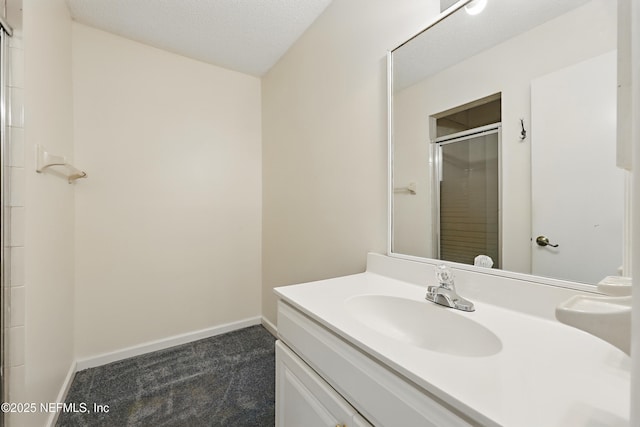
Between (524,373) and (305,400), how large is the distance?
61 cm

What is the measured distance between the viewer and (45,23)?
4.06 ft

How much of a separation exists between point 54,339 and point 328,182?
1.65 metres

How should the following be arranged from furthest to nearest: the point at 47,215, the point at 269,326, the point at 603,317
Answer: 1. the point at 269,326
2. the point at 47,215
3. the point at 603,317

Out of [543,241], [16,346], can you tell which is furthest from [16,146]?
[543,241]

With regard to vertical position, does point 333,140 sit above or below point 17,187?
above

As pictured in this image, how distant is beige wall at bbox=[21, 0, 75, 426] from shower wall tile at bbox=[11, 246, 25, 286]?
22 mm

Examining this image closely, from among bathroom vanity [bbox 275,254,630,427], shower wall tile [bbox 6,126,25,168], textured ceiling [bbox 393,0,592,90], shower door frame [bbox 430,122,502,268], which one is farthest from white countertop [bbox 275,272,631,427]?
shower wall tile [bbox 6,126,25,168]

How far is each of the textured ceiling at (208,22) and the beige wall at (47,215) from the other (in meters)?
0.25

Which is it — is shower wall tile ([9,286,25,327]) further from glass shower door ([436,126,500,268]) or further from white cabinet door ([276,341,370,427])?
glass shower door ([436,126,500,268])

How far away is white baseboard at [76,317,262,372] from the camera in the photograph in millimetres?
1782

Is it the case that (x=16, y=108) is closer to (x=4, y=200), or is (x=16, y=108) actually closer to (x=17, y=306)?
(x=4, y=200)

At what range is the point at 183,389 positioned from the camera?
1.55 meters

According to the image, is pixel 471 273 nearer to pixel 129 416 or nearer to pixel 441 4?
pixel 441 4

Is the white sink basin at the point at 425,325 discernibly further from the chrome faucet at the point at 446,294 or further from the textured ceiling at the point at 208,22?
the textured ceiling at the point at 208,22
